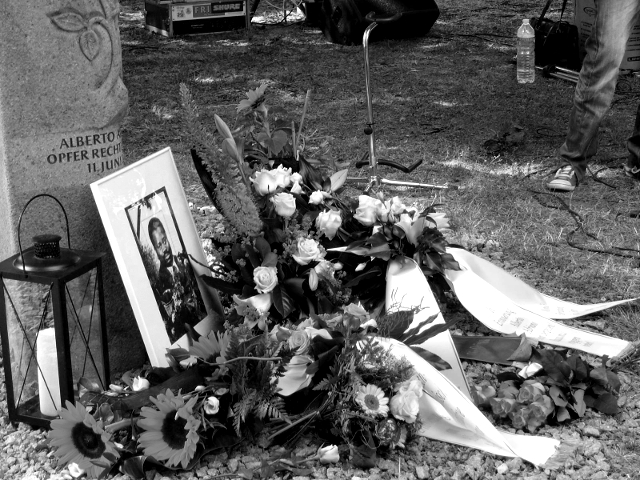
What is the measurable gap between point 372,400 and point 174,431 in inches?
21.4

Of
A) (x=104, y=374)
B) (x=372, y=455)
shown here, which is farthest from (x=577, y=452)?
(x=104, y=374)

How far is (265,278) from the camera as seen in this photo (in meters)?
2.74

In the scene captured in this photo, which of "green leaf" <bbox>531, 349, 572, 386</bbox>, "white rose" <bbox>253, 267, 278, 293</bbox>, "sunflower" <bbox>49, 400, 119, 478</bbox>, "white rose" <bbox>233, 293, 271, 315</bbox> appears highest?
"white rose" <bbox>253, 267, 278, 293</bbox>

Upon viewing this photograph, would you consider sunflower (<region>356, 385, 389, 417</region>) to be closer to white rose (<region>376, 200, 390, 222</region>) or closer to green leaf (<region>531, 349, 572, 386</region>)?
green leaf (<region>531, 349, 572, 386</region>)

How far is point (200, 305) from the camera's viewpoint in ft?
9.48

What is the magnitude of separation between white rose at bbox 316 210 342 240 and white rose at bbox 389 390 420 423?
2.73ft

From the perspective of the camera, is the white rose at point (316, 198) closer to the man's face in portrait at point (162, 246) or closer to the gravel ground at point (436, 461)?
the man's face in portrait at point (162, 246)

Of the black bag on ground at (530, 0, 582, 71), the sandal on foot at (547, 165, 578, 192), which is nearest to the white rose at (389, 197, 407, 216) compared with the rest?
the sandal on foot at (547, 165, 578, 192)

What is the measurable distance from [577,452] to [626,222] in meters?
2.16

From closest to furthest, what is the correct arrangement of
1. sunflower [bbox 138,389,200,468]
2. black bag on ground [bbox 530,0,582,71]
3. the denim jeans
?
sunflower [bbox 138,389,200,468], the denim jeans, black bag on ground [bbox 530,0,582,71]

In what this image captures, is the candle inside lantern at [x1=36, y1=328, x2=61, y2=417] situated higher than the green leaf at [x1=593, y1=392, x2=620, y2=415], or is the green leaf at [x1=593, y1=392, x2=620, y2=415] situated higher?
the candle inside lantern at [x1=36, y1=328, x2=61, y2=417]

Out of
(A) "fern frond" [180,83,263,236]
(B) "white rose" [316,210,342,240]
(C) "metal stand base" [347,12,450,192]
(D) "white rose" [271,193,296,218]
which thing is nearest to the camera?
(A) "fern frond" [180,83,263,236]

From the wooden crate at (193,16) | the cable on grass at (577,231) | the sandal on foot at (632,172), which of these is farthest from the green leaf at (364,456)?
the wooden crate at (193,16)

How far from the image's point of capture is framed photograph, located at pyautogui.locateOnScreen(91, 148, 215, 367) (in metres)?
2.58
